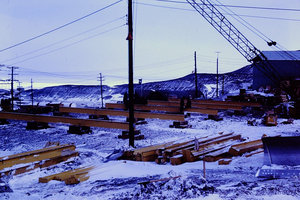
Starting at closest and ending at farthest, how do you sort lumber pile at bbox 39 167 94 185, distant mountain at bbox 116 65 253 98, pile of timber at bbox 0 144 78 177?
lumber pile at bbox 39 167 94 185, pile of timber at bbox 0 144 78 177, distant mountain at bbox 116 65 253 98

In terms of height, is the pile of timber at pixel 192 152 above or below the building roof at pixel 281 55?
below

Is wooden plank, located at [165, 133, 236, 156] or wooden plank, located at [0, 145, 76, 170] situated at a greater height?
wooden plank, located at [165, 133, 236, 156]

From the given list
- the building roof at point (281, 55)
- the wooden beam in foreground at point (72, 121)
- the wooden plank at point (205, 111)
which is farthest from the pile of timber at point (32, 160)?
the building roof at point (281, 55)

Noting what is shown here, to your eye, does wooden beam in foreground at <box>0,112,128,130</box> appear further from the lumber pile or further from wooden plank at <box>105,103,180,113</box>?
the lumber pile

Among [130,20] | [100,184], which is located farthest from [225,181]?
[130,20]

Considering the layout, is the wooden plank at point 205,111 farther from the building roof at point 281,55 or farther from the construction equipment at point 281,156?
the building roof at point 281,55

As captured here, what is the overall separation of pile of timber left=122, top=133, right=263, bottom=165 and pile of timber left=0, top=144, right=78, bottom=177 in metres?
2.06

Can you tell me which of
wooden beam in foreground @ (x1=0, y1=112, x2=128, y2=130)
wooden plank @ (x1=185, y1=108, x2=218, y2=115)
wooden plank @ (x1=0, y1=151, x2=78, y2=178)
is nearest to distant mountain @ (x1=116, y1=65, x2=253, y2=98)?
wooden plank @ (x1=185, y1=108, x2=218, y2=115)

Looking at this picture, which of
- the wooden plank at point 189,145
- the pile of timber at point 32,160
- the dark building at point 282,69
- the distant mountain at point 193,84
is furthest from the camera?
the distant mountain at point 193,84

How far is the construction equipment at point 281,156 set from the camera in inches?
223

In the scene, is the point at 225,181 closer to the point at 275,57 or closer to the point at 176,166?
the point at 176,166

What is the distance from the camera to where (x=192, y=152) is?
771 cm

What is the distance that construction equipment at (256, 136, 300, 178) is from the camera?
5.66m

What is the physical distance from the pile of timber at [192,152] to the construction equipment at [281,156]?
1413 mm
